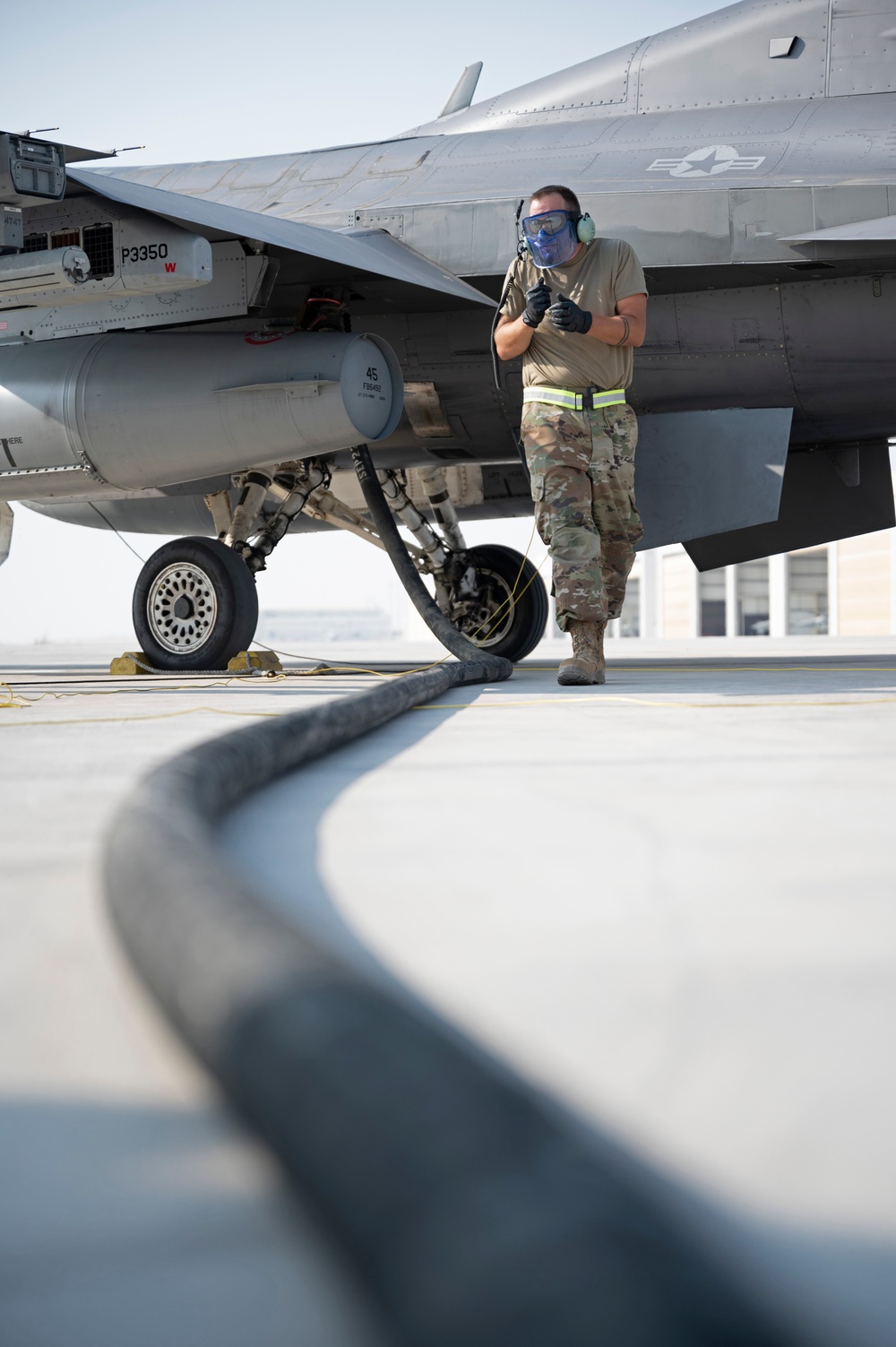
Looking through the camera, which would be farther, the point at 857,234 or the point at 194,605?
the point at 194,605

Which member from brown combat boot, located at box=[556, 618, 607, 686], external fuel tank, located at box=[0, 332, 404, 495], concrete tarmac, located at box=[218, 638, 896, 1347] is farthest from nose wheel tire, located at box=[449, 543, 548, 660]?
concrete tarmac, located at box=[218, 638, 896, 1347]

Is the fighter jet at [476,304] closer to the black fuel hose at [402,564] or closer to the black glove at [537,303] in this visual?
the black fuel hose at [402,564]

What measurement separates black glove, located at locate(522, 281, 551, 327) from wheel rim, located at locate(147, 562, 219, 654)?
2.41 m

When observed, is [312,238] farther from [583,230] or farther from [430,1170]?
[430,1170]

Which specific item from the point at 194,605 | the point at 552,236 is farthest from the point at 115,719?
the point at 194,605

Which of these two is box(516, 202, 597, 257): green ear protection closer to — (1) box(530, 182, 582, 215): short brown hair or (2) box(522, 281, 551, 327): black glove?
(1) box(530, 182, 582, 215): short brown hair

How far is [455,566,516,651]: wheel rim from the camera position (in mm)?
6961

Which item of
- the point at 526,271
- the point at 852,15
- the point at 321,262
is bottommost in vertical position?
the point at 526,271

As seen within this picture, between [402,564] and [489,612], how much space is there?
1.69 m

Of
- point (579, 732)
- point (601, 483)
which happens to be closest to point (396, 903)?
point (579, 732)

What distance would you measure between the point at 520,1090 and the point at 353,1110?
0.09 metres

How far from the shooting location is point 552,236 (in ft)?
13.4

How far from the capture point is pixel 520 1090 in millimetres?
558

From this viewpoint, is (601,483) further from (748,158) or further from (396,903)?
(396,903)
